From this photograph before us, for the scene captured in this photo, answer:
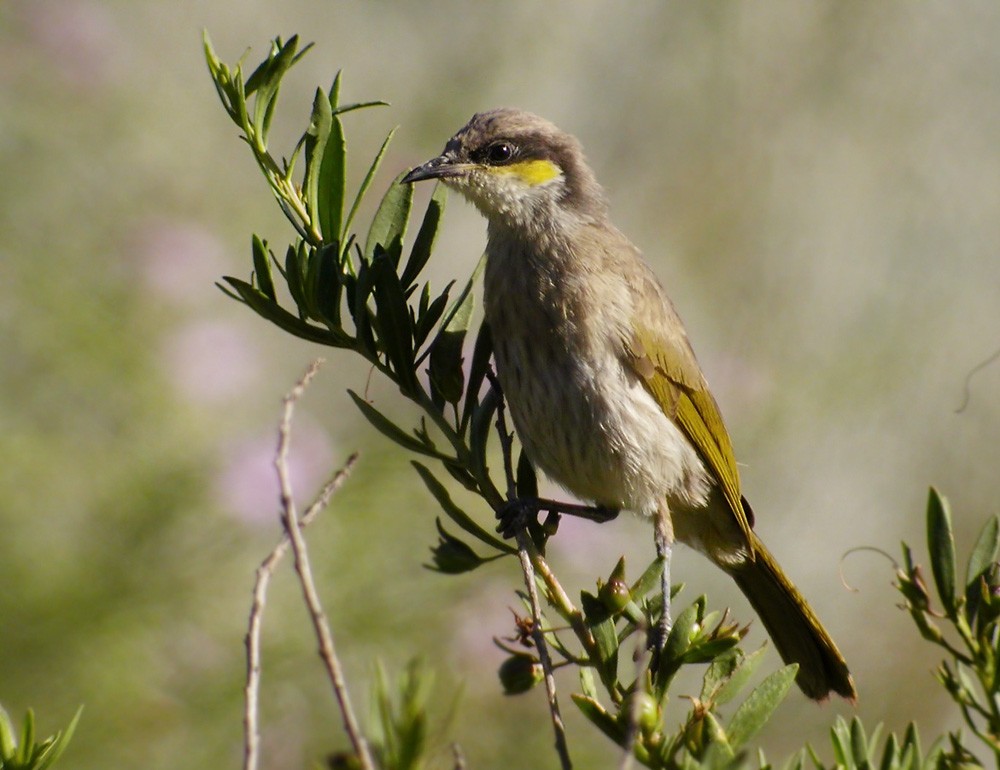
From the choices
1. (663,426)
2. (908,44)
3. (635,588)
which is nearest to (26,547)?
(663,426)

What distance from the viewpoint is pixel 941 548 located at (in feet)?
4.91

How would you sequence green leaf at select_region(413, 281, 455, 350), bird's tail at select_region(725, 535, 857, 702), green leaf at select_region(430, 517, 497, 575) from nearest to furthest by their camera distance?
green leaf at select_region(430, 517, 497, 575)
green leaf at select_region(413, 281, 455, 350)
bird's tail at select_region(725, 535, 857, 702)

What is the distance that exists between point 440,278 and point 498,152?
2.91m

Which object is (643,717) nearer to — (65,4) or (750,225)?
(65,4)

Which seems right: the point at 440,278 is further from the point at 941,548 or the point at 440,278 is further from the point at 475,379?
the point at 941,548

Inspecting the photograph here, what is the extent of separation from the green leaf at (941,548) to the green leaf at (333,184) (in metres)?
0.89

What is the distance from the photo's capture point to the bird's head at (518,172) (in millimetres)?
3352

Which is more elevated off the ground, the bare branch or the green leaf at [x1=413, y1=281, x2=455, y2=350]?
the green leaf at [x1=413, y1=281, x2=455, y2=350]

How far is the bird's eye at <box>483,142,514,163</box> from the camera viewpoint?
3.42m

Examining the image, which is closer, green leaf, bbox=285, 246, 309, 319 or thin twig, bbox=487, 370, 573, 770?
thin twig, bbox=487, 370, 573, 770

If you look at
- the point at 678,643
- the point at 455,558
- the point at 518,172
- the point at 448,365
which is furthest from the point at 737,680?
the point at 518,172

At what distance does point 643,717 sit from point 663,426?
6.91ft

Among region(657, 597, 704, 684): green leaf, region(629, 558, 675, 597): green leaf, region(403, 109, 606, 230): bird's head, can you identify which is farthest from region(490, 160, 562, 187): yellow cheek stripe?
region(657, 597, 704, 684): green leaf

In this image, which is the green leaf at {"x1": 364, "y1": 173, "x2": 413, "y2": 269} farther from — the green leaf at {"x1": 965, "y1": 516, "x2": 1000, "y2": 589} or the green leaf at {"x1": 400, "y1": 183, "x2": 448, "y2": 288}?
the green leaf at {"x1": 965, "y1": 516, "x2": 1000, "y2": 589}
